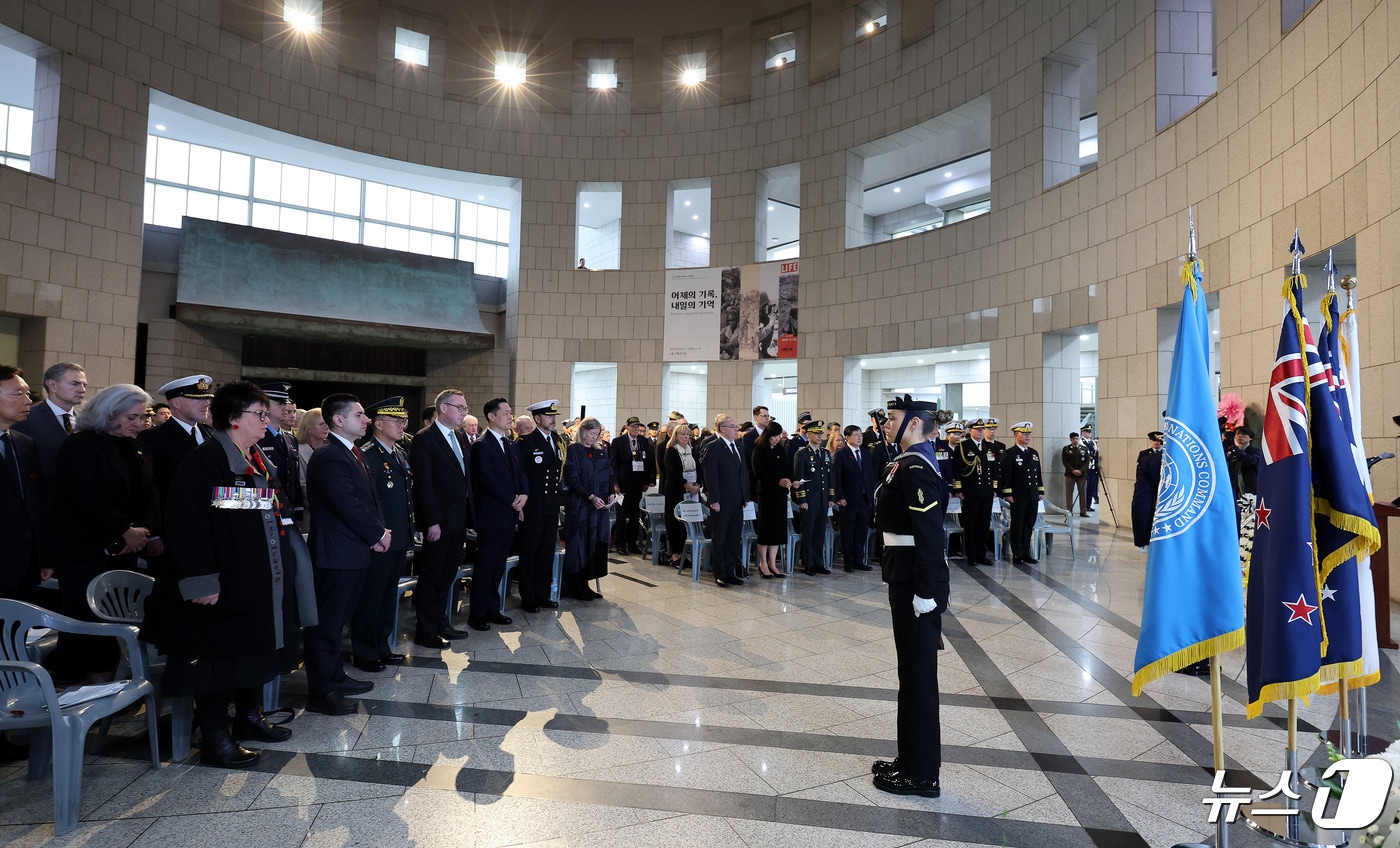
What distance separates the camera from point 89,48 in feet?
37.0

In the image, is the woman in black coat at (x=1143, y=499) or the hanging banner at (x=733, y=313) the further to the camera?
the hanging banner at (x=733, y=313)

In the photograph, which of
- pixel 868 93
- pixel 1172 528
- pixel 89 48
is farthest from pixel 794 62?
pixel 1172 528

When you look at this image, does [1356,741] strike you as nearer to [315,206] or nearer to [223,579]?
[223,579]

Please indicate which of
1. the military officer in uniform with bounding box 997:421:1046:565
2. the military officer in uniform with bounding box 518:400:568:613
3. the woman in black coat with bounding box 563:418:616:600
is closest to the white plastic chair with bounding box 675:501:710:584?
the woman in black coat with bounding box 563:418:616:600

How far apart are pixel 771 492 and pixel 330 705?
4759 mm

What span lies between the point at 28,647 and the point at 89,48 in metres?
13.0

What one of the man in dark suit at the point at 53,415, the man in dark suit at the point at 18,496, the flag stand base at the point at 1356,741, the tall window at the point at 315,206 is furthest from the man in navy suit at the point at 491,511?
the tall window at the point at 315,206

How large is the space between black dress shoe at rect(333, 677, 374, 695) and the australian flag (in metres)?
3.99

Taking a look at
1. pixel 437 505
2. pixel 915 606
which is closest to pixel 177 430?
pixel 437 505

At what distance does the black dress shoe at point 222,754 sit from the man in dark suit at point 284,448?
67.3 inches

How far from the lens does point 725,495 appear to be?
6855mm

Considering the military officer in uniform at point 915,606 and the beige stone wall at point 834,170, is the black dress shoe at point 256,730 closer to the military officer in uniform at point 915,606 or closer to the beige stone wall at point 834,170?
the military officer in uniform at point 915,606

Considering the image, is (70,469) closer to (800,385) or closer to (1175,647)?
(1175,647)

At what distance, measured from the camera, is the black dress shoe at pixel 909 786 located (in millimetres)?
2785
